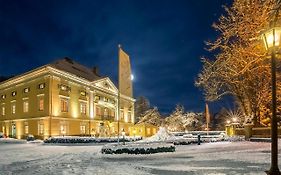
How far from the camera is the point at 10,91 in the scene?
48.9 m

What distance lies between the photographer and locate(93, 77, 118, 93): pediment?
5561cm

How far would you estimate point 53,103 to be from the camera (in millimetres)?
42906

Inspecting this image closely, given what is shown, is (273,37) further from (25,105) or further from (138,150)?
(25,105)

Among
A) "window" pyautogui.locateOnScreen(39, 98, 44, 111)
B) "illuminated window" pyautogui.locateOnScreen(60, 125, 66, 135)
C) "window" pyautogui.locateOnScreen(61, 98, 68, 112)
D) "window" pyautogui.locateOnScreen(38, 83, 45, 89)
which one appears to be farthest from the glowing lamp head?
"window" pyautogui.locateOnScreen(61, 98, 68, 112)

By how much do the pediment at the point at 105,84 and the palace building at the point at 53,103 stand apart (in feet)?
0.37

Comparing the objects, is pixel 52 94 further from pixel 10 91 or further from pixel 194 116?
pixel 194 116

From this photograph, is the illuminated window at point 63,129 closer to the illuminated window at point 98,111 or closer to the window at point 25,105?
the window at point 25,105

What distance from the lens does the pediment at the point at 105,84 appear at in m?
55.6

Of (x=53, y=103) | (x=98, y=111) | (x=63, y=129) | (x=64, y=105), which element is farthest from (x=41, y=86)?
(x=98, y=111)

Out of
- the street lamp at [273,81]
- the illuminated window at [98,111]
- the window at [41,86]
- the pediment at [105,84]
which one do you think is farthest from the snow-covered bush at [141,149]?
the illuminated window at [98,111]

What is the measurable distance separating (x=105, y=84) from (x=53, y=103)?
17.0 meters

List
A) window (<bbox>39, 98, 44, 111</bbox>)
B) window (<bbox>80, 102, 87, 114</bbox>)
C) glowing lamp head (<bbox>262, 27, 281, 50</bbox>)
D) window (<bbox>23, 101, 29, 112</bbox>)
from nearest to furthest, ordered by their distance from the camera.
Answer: glowing lamp head (<bbox>262, 27, 281, 50</bbox>) → window (<bbox>39, 98, 44, 111</bbox>) → window (<bbox>23, 101, 29, 112</bbox>) → window (<bbox>80, 102, 87, 114</bbox>)

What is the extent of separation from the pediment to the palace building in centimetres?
11

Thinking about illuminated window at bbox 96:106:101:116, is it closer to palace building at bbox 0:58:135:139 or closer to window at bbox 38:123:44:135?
palace building at bbox 0:58:135:139
